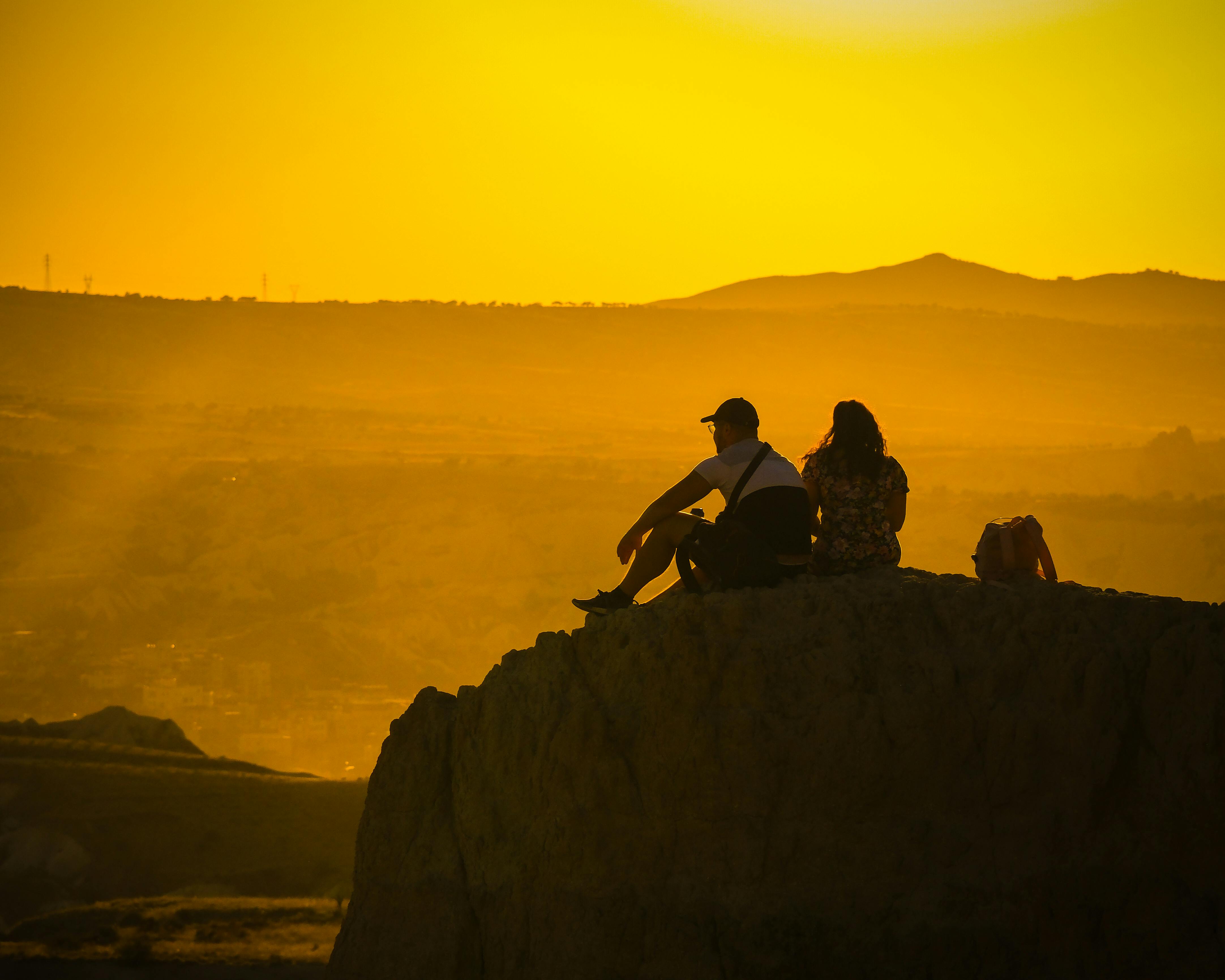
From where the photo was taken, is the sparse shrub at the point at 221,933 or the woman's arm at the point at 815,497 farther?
the sparse shrub at the point at 221,933

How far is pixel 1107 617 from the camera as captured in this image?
654 centimetres

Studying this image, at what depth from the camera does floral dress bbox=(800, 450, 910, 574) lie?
7410mm

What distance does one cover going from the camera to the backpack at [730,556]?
6.97 meters

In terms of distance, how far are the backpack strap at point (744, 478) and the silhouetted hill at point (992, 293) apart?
10945 cm

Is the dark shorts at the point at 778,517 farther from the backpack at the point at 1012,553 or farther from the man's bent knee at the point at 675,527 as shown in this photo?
the backpack at the point at 1012,553

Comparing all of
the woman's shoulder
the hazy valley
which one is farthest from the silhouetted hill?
the woman's shoulder

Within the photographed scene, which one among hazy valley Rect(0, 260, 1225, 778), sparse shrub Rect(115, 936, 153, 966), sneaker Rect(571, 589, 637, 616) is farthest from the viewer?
hazy valley Rect(0, 260, 1225, 778)

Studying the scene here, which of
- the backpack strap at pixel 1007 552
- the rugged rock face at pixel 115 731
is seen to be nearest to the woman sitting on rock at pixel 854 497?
the backpack strap at pixel 1007 552

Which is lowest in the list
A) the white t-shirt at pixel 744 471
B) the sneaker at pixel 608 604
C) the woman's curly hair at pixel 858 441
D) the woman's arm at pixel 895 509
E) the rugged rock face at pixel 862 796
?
the rugged rock face at pixel 862 796

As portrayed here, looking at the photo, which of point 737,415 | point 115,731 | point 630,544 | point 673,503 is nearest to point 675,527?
point 673,503

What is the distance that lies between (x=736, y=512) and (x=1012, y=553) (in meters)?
1.25

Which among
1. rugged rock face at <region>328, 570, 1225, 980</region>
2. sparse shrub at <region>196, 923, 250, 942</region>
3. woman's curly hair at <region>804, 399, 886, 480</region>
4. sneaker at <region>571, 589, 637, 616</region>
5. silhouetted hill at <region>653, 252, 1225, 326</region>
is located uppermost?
silhouetted hill at <region>653, 252, 1225, 326</region>

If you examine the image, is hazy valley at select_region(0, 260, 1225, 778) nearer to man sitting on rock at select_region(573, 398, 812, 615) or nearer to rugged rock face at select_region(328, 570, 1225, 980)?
man sitting on rock at select_region(573, 398, 812, 615)

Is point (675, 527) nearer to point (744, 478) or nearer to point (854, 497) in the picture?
point (744, 478)
